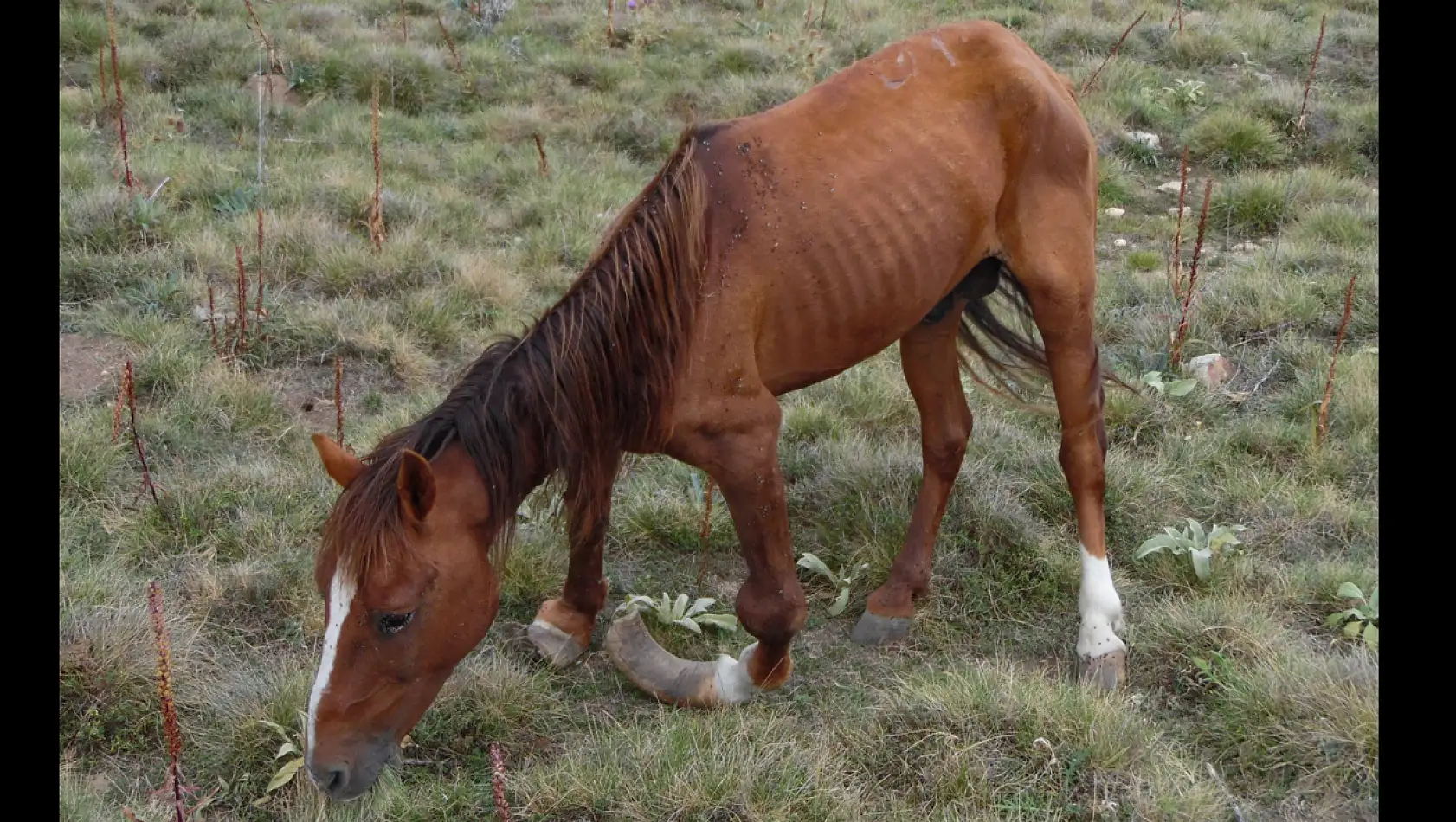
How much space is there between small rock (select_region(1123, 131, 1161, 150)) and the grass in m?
0.07

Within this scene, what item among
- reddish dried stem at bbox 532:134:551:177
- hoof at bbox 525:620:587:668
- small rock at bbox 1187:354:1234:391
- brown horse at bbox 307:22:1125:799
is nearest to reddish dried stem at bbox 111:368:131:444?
hoof at bbox 525:620:587:668

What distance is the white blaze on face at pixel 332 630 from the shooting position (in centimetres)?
235

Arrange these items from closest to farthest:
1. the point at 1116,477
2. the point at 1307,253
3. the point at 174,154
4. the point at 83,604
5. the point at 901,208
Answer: the point at 901,208, the point at 83,604, the point at 1116,477, the point at 1307,253, the point at 174,154

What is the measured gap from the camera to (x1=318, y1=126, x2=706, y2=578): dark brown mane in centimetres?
258

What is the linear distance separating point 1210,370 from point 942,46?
2.49 m

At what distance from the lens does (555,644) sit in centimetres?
344

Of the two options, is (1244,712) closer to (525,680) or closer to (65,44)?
(525,680)

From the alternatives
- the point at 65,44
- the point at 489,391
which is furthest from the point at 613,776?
the point at 65,44

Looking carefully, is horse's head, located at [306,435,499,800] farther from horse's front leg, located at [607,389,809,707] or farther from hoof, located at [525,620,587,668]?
hoof, located at [525,620,587,668]

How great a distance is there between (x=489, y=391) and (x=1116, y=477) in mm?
2687

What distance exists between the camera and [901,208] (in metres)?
3.06

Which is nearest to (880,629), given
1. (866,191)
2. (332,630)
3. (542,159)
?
(866,191)

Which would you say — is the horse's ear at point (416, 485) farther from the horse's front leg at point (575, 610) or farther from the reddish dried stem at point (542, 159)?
the reddish dried stem at point (542, 159)

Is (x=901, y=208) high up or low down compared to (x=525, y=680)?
up
